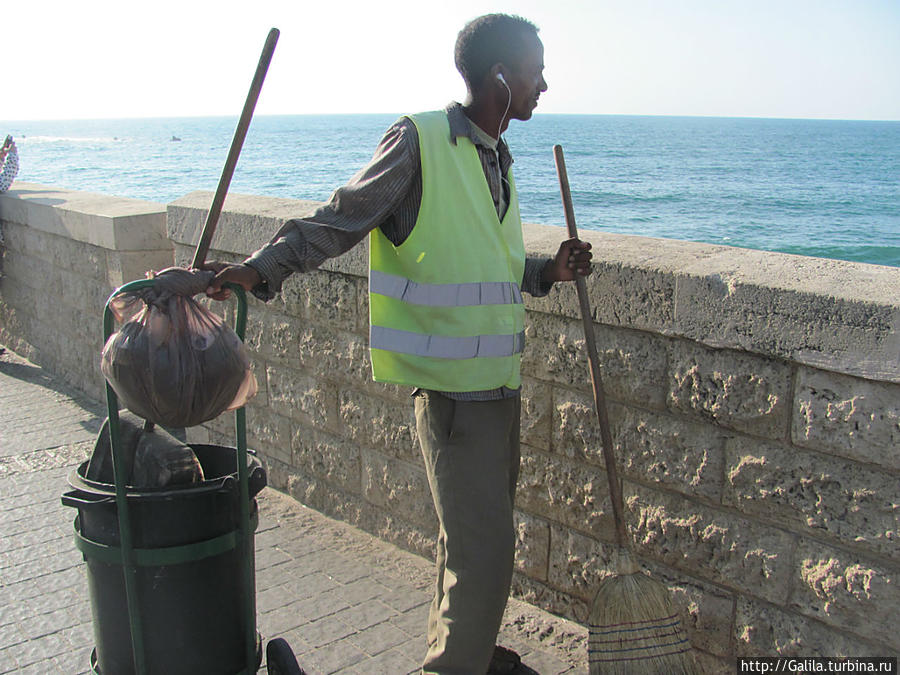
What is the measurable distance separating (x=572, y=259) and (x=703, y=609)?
1.31m

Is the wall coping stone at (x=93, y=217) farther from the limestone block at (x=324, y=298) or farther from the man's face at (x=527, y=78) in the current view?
the man's face at (x=527, y=78)

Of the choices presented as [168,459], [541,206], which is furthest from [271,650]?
[541,206]

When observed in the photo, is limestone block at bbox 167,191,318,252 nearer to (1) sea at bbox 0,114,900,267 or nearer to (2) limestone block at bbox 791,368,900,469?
(2) limestone block at bbox 791,368,900,469

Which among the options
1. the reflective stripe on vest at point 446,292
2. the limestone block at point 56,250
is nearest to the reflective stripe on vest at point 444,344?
the reflective stripe on vest at point 446,292

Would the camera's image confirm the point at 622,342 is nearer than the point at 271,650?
No

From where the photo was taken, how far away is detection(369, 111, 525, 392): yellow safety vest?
8.61ft

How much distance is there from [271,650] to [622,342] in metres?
1.60

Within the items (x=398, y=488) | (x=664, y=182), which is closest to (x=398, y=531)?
(x=398, y=488)

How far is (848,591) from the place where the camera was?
271cm

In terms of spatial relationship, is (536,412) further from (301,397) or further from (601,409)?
(301,397)

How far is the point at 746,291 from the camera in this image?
2.79m

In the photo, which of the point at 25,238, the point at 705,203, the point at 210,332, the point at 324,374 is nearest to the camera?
the point at 210,332

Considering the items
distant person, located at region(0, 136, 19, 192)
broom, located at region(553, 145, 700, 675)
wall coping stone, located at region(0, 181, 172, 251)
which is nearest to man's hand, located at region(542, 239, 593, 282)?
broom, located at region(553, 145, 700, 675)

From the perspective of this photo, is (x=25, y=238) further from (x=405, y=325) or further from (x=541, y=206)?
(x=541, y=206)
